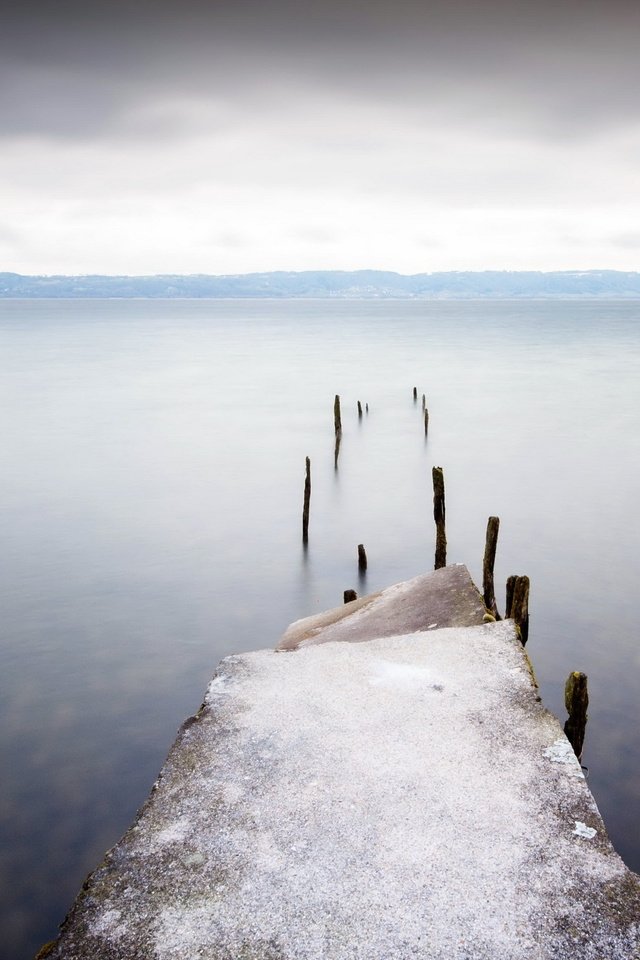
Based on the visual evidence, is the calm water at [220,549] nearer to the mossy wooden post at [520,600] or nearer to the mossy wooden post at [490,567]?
the mossy wooden post at [490,567]

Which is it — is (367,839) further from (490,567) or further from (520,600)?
(490,567)

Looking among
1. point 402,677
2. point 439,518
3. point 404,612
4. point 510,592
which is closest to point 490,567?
point 510,592

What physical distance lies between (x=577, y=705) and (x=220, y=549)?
530 inches

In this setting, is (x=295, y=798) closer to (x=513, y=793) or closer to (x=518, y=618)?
(x=513, y=793)

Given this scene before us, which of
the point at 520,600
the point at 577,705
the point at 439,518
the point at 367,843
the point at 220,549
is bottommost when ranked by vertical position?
the point at 220,549

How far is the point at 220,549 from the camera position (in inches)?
867

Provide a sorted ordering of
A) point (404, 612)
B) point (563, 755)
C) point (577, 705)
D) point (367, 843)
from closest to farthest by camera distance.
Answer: point (367, 843) < point (563, 755) < point (577, 705) < point (404, 612)

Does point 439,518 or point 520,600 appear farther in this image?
point 439,518

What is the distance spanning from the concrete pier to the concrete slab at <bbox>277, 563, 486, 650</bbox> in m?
2.15

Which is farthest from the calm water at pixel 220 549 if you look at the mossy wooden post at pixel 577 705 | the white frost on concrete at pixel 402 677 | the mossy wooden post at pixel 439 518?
the white frost on concrete at pixel 402 677

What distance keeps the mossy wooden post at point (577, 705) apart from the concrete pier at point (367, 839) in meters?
0.66

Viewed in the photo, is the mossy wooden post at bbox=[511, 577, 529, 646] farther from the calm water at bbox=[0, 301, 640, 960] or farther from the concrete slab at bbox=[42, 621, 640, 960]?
the concrete slab at bbox=[42, 621, 640, 960]

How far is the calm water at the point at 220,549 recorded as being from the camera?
12.0m

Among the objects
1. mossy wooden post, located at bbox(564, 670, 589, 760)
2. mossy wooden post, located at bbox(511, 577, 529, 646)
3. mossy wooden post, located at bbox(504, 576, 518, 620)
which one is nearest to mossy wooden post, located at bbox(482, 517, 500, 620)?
mossy wooden post, located at bbox(504, 576, 518, 620)
